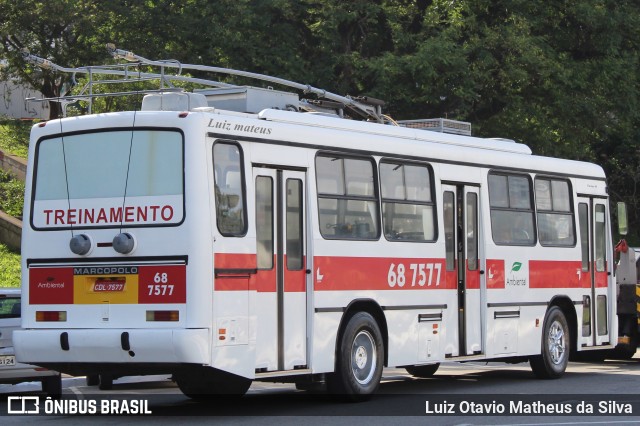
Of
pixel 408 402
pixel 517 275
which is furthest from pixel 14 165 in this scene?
pixel 408 402

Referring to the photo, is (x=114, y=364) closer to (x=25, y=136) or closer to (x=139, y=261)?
(x=139, y=261)

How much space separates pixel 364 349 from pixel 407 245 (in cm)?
A: 164

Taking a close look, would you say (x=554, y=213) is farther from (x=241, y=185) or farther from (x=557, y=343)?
(x=241, y=185)

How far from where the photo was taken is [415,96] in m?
30.3

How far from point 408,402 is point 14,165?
24.0 m

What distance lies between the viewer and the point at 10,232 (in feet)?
106

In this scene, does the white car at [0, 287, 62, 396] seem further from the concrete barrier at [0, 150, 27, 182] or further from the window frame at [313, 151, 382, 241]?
the concrete barrier at [0, 150, 27, 182]

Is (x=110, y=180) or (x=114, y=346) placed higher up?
(x=110, y=180)

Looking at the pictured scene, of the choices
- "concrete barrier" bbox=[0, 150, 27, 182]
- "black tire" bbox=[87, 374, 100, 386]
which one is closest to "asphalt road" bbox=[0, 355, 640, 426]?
"black tire" bbox=[87, 374, 100, 386]

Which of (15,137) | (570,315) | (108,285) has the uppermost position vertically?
(15,137)

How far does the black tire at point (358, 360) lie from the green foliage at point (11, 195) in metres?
20.7

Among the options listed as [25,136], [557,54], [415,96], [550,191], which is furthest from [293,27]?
[550,191]

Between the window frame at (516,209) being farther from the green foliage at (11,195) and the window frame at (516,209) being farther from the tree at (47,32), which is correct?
the green foliage at (11,195)

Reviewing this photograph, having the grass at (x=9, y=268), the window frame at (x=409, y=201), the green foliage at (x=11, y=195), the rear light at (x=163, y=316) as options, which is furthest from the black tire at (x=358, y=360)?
the green foliage at (x=11, y=195)
